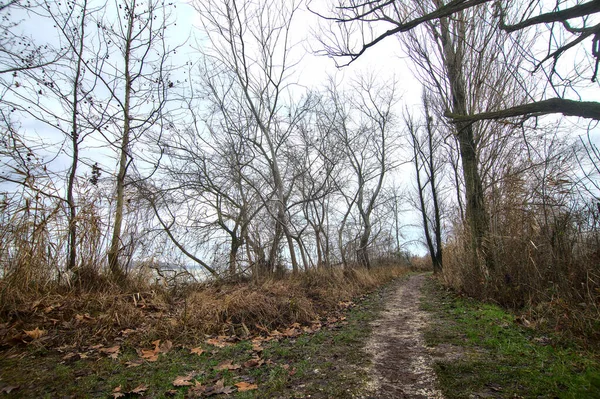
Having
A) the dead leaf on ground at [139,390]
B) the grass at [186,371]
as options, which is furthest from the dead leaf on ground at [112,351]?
the dead leaf on ground at [139,390]

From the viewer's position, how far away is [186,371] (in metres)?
3.15

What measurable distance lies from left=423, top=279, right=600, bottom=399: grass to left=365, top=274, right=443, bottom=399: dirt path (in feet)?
0.51

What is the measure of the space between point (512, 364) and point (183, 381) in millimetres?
3120

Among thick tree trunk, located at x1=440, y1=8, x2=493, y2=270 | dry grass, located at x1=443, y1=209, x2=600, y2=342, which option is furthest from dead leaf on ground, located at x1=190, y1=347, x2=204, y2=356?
thick tree trunk, located at x1=440, y1=8, x2=493, y2=270

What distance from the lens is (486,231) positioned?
712 centimetres

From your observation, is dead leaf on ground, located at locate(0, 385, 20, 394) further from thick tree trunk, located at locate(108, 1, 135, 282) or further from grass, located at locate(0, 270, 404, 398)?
thick tree trunk, located at locate(108, 1, 135, 282)

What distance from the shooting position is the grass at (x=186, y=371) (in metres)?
2.63

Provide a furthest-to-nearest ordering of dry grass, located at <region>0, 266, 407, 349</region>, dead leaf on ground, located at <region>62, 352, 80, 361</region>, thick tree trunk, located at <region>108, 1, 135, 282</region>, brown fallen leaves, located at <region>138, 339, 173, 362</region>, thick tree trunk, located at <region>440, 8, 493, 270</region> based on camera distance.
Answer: thick tree trunk, located at <region>440, 8, 493, 270</region> → thick tree trunk, located at <region>108, 1, 135, 282</region> → dry grass, located at <region>0, 266, 407, 349</region> → brown fallen leaves, located at <region>138, 339, 173, 362</region> → dead leaf on ground, located at <region>62, 352, 80, 361</region>

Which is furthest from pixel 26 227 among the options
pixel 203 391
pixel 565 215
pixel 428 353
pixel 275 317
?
pixel 565 215

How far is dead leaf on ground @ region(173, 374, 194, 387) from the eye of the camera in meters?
2.75

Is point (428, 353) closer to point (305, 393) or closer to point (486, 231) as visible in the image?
point (305, 393)

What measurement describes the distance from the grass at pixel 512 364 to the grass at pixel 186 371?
0.92 metres

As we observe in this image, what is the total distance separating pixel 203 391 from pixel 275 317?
9.36 feet

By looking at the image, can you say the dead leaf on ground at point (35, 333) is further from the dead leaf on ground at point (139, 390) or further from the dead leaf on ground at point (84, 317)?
the dead leaf on ground at point (139, 390)
